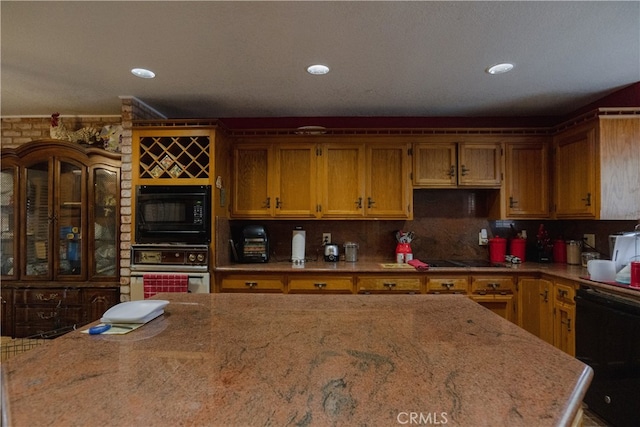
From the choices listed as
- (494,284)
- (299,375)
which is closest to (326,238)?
(494,284)

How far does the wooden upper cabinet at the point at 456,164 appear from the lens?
3.15 m

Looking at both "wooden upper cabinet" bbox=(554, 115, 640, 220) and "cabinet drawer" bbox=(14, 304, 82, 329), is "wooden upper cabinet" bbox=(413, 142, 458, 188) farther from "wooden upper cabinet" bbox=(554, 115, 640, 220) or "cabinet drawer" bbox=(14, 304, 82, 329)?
"cabinet drawer" bbox=(14, 304, 82, 329)

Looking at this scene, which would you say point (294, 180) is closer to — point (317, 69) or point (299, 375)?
point (317, 69)

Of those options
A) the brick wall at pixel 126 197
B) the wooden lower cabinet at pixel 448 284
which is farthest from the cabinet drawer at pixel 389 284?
the brick wall at pixel 126 197

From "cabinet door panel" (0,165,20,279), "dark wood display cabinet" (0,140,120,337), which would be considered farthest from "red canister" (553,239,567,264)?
"cabinet door panel" (0,165,20,279)

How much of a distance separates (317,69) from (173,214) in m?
1.76

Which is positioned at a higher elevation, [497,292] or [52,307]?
[497,292]

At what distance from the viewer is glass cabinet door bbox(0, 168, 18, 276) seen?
3.04m

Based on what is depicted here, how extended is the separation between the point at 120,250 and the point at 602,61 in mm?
4151

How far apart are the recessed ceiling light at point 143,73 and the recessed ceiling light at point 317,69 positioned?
1204mm

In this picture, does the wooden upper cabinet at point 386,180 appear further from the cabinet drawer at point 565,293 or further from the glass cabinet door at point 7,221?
the glass cabinet door at point 7,221

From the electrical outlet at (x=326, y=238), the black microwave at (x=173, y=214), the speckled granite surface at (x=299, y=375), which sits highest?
the black microwave at (x=173, y=214)

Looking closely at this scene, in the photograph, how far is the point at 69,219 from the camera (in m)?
3.01

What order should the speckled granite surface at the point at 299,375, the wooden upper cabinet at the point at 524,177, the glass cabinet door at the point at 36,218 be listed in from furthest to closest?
the wooden upper cabinet at the point at 524,177 → the glass cabinet door at the point at 36,218 → the speckled granite surface at the point at 299,375
